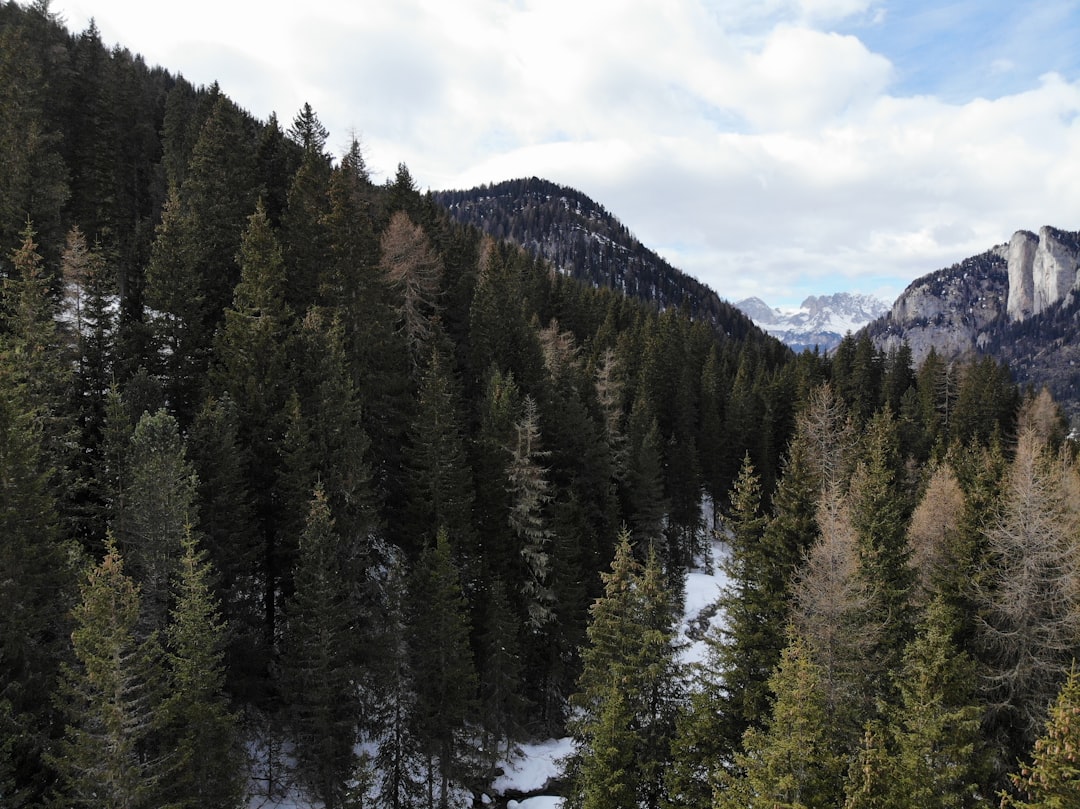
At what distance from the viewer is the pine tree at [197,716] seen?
18.0 metres

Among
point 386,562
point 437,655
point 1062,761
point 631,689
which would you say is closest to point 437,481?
point 386,562

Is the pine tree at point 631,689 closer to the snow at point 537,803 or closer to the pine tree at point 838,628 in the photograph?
the pine tree at point 838,628

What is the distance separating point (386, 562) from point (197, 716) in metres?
14.4

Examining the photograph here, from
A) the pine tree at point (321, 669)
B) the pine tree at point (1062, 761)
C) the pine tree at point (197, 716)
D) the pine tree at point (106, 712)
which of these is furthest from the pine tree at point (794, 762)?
the pine tree at point (106, 712)

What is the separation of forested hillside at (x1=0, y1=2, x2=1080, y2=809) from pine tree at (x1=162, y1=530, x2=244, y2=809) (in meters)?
0.13

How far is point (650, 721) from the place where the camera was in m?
20.5

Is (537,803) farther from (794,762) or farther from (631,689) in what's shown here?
(794,762)

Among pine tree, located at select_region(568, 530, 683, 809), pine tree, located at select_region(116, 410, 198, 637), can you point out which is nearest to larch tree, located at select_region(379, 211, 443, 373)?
pine tree, located at select_region(116, 410, 198, 637)

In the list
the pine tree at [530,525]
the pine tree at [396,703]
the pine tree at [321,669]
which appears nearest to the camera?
the pine tree at [321,669]

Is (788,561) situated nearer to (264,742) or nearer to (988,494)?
(988,494)

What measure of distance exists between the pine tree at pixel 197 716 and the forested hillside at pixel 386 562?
0.13 metres

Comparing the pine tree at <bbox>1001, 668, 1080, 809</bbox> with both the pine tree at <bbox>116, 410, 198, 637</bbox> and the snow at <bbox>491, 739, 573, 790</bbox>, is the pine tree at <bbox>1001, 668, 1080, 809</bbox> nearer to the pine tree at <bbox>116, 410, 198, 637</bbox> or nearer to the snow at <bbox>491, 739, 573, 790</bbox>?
the snow at <bbox>491, 739, 573, 790</bbox>

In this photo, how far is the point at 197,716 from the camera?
17.9 metres

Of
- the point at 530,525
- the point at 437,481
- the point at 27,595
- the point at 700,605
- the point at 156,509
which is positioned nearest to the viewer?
the point at 27,595
